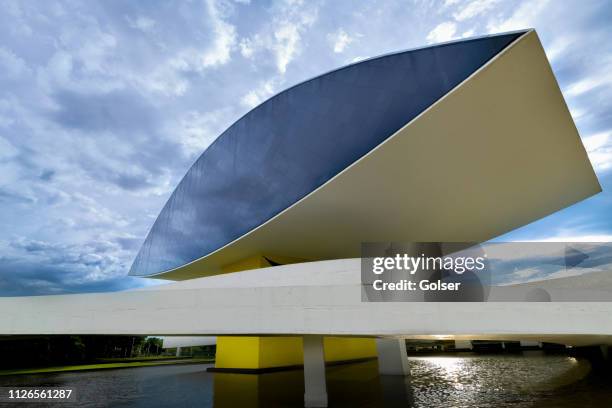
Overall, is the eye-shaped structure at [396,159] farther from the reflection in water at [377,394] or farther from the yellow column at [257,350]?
the reflection in water at [377,394]

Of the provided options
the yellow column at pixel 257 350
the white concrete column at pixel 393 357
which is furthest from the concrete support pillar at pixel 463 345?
the white concrete column at pixel 393 357

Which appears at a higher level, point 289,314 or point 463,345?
point 289,314

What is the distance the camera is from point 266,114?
11852mm

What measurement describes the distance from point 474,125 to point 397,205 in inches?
137

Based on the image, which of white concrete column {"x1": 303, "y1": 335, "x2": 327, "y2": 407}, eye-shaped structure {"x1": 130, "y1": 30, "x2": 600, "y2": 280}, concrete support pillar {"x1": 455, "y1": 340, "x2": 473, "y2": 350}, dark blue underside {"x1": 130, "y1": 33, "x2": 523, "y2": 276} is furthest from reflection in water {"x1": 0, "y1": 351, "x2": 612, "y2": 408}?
concrete support pillar {"x1": 455, "y1": 340, "x2": 473, "y2": 350}

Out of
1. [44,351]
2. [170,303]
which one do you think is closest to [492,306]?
[170,303]

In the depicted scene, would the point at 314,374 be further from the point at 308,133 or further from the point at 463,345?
the point at 463,345

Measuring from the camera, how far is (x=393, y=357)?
12.8m

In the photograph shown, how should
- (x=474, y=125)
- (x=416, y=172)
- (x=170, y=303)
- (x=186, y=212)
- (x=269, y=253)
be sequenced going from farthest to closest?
(x=186, y=212) → (x=269, y=253) → (x=416, y=172) → (x=474, y=125) → (x=170, y=303)

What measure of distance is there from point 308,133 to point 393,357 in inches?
316

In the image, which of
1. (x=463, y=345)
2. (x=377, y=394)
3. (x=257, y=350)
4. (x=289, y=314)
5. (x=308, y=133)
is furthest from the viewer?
(x=463, y=345)

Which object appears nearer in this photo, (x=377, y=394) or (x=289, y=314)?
(x=289, y=314)

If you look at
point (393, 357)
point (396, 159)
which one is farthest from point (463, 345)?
point (396, 159)

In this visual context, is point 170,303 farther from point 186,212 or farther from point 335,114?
point 186,212
